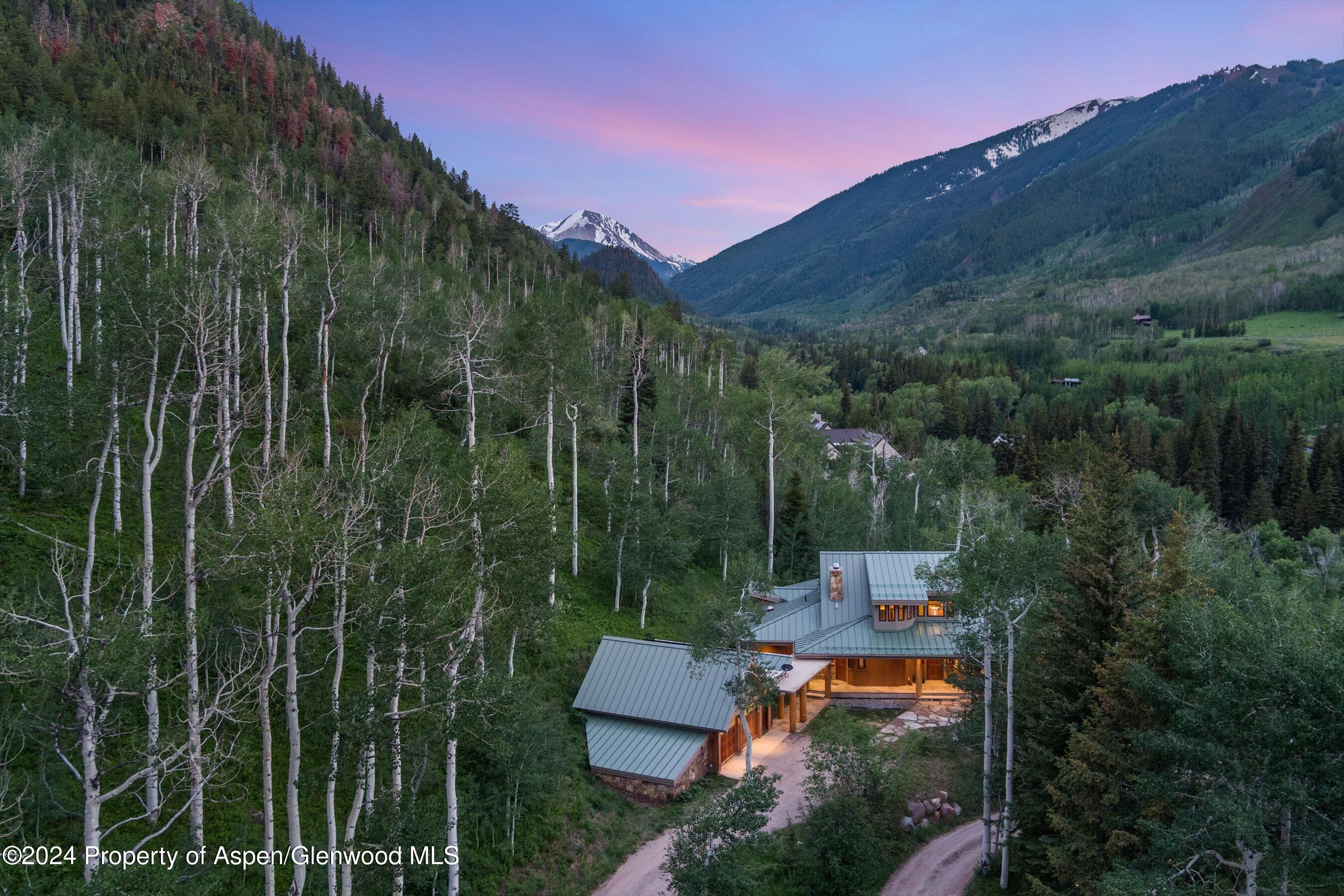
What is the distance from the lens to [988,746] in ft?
76.1

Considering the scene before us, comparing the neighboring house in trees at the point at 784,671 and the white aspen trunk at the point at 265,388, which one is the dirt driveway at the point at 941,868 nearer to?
the neighboring house in trees at the point at 784,671

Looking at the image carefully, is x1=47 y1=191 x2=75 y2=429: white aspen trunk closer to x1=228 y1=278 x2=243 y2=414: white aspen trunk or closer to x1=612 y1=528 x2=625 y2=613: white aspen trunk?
x1=228 y1=278 x2=243 y2=414: white aspen trunk

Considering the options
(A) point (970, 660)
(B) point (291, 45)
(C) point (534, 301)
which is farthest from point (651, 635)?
(B) point (291, 45)

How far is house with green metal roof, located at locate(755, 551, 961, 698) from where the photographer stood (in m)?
37.6

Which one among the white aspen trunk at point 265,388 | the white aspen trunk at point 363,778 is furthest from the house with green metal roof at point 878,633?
the white aspen trunk at point 265,388

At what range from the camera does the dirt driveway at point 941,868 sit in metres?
22.9

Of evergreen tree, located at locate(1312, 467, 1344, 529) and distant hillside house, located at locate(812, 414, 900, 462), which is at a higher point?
distant hillside house, located at locate(812, 414, 900, 462)

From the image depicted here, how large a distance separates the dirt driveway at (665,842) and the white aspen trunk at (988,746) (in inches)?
113

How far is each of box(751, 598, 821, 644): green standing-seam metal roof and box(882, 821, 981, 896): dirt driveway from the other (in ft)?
44.6

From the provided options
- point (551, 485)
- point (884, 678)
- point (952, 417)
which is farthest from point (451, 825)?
point (952, 417)

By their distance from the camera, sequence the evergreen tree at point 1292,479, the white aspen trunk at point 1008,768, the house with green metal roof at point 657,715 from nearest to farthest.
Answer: the white aspen trunk at point 1008,768
the house with green metal roof at point 657,715
the evergreen tree at point 1292,479

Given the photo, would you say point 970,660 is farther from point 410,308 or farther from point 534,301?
point 410,308

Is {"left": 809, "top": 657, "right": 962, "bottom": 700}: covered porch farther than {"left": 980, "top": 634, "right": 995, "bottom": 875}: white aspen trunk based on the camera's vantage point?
Yes

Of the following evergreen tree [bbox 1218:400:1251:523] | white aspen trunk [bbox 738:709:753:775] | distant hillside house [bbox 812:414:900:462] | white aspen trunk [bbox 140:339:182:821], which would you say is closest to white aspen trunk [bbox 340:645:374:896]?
white aspen trunk [bbox 140:339:182:821]
